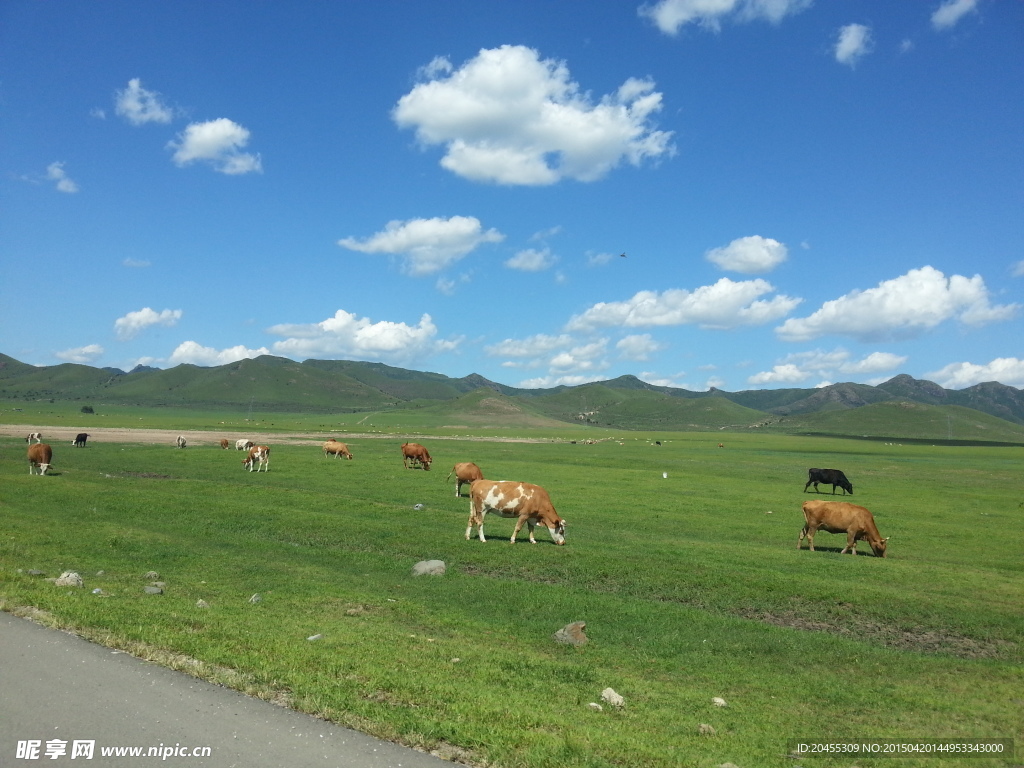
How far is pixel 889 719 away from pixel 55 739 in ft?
38.1

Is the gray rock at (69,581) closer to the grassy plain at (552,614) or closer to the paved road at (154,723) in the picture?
the grassy plain at (552,614)

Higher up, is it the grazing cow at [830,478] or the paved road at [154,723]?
the paved road at [154,723]

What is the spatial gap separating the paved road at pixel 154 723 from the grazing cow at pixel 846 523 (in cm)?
2265

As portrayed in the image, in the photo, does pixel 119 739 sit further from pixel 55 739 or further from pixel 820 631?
pixel 820 631

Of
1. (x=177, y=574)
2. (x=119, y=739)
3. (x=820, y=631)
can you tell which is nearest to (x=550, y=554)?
(x=820, y=631)

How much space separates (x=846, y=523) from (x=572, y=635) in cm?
1701

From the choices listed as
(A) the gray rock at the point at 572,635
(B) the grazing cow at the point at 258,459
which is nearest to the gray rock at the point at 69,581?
(A) the gray rock at the point at 572,635

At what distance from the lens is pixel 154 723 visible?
707cm

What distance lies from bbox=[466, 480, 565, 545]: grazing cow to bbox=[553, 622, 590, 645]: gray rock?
8651 millimetres

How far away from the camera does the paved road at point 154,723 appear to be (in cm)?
648

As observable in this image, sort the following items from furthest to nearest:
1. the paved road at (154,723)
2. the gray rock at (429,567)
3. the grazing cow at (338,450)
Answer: the grazing cow at (338,450), the gray rock at (429,567), the paved road at (154,723)

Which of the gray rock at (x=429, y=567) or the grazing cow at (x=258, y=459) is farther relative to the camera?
the grazing cow at (x=258, y=459)

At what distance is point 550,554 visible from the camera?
2119 centimetres

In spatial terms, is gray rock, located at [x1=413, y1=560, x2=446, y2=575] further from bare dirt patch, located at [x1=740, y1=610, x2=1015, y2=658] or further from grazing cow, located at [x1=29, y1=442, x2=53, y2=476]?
grazing cow, located at [x1=29, y1=442, x2=53, y2=476]
